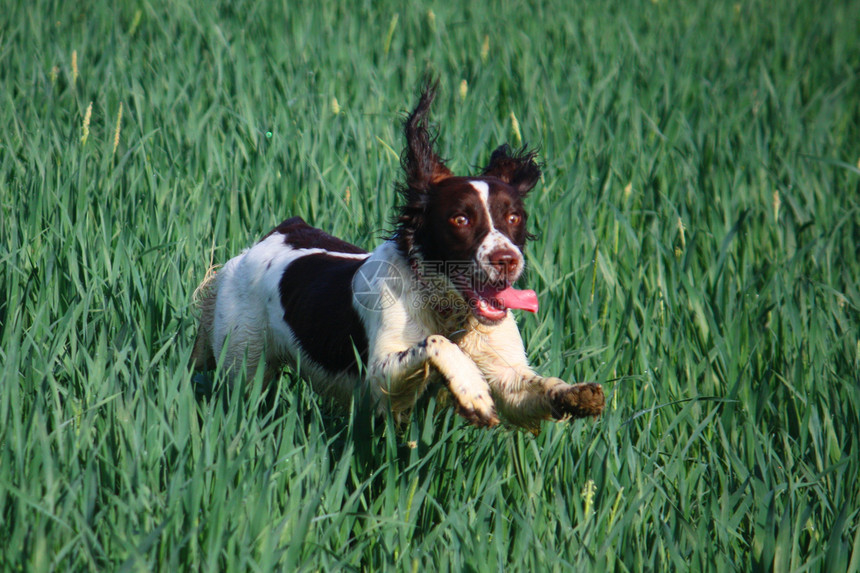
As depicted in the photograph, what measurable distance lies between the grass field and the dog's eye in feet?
1.88

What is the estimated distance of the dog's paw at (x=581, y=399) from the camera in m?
2.09

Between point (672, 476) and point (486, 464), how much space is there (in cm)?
53

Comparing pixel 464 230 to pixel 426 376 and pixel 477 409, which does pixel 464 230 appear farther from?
pixel 477 409

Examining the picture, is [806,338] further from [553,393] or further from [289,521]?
[289,521]

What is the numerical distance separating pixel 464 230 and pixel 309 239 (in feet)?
2.81

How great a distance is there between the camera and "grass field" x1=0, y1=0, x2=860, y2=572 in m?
2.03

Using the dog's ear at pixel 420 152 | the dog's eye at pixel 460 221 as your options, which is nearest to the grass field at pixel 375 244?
the dog's eye at pixel 460 221

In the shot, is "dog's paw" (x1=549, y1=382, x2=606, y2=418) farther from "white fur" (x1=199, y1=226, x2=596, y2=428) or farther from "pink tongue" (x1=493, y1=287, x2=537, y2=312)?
"pink tongue" (x1=493, y1=287, x2=537, y2=312)

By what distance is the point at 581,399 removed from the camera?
2.10m

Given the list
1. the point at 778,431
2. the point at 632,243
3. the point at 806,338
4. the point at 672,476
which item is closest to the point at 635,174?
the point at 632,243

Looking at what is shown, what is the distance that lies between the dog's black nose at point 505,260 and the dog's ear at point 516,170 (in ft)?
1.68

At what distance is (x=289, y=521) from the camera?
1.98 m

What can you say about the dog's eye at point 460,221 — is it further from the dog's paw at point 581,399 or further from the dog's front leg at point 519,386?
the dog's paw at point 581,399

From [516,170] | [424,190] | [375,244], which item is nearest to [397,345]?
[424,190]
